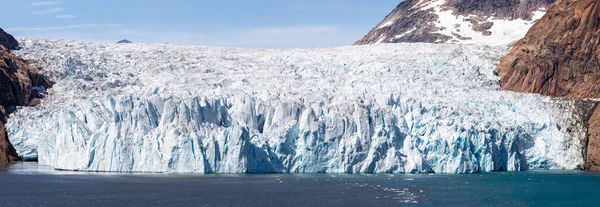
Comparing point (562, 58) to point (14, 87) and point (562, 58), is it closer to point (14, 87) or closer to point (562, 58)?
point (562, 58)

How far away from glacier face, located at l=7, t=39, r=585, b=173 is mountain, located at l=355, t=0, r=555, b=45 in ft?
130

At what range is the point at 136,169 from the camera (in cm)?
2861

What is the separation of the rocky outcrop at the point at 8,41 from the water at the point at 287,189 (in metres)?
11.3

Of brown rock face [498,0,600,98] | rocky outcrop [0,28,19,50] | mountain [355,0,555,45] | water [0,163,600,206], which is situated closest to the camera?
water [0,163,600,206]

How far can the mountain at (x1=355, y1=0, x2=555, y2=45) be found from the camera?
79.2 m

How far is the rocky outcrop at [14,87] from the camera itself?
32.0 m

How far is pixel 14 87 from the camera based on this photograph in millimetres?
34750

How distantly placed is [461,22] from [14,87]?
5778 centimetres

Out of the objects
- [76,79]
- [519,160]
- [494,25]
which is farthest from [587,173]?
[494,25]

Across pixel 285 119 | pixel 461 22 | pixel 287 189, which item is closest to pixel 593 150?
pixel 285 119

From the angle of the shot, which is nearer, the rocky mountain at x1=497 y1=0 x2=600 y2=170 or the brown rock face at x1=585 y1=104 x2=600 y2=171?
the brown rock face at x1=585 y1=104 x2=600 y2=171

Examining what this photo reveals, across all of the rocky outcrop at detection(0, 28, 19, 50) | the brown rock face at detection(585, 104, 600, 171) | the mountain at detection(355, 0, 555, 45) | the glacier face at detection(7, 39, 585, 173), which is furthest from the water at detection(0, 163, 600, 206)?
the mountain at detection(355, 0, 555, 45)

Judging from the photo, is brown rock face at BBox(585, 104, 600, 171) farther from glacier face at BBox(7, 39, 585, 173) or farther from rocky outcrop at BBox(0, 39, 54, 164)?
rocky outcrop at BBox(0, 39, 54, 164)

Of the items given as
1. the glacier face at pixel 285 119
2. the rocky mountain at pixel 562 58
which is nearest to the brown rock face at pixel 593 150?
the glacier face at pixel 285 119
